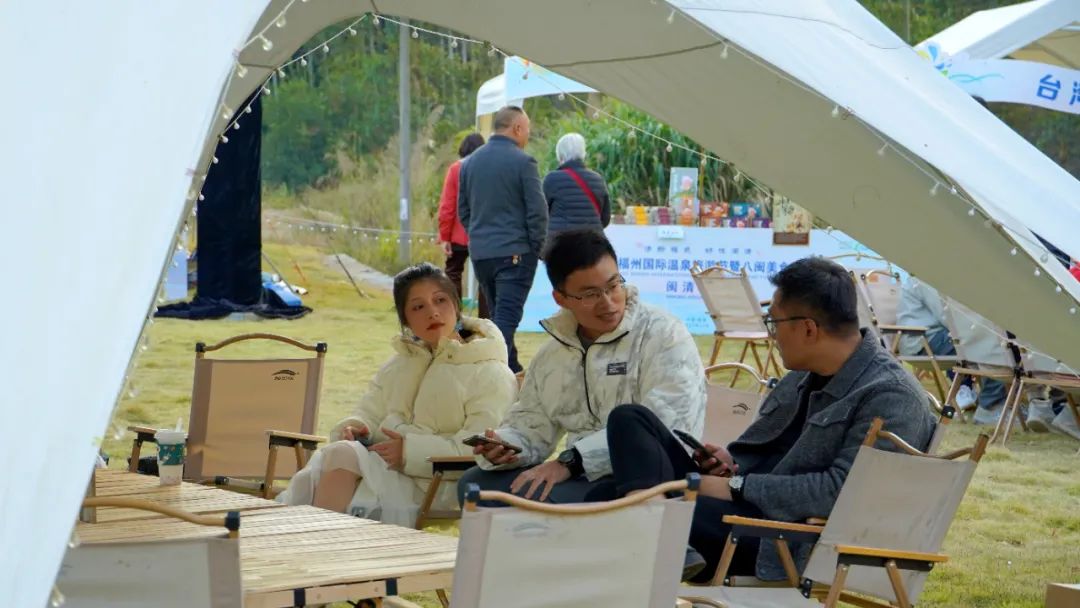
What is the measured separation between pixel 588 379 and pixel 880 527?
1078 mm

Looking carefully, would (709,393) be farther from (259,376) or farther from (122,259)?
(122,259)

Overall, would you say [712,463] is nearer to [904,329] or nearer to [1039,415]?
[904,329]

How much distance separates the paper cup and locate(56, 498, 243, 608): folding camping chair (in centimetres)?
159

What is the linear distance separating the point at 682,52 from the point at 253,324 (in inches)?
409

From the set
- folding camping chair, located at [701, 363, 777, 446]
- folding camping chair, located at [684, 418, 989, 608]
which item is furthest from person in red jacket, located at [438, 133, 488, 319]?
folding camping chair, located at [684, 418, 989, 608]

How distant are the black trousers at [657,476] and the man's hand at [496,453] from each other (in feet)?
1.64

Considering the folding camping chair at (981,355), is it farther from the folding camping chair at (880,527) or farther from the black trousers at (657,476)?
the folding camping chair at (880,527)

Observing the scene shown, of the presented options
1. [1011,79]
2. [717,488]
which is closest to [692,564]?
[717,488]

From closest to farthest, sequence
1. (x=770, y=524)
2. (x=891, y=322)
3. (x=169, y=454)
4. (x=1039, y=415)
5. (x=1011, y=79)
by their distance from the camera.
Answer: (x=770, y=524) → (x=169, y=454) → (x=1039, y=415) → (x=891, y=322) → (x=1011, y=79)

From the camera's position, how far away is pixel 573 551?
2.72 m

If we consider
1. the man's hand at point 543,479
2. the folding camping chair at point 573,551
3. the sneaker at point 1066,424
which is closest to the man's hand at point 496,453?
the man's hand at point 543,479

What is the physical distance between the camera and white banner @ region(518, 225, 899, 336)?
40.3 feet

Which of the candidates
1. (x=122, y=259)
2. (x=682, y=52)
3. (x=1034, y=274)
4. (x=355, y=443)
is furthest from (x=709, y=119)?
(x=122, y=259)

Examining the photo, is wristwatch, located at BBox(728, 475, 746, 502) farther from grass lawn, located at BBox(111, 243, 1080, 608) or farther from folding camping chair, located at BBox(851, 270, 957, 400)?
folding camping chair, located at BBox(851, 270, 957, 400)
